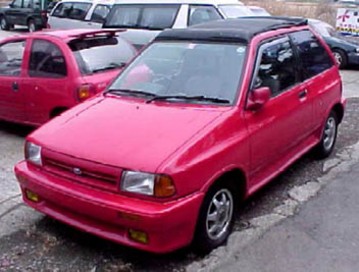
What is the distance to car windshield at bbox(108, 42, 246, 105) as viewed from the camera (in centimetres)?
→ 409

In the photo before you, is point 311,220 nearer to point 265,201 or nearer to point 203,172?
point 265,201

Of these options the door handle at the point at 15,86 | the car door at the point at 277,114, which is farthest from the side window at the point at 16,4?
the car door at the point at 277,114

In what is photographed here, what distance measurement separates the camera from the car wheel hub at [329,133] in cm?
571

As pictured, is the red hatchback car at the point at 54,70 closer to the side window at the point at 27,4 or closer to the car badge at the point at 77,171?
the car badge at the point at 77,171

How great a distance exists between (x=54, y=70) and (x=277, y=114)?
3099 mm

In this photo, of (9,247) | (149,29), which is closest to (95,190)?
(9,247)

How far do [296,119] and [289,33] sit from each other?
0.89 metres

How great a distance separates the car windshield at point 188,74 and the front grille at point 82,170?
974mm

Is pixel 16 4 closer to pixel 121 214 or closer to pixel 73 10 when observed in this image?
pixel 73 10

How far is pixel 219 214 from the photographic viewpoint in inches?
149

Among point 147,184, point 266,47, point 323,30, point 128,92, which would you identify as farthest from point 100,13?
point 147,184

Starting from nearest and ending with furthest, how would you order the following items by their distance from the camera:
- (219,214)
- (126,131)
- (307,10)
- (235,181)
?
(126,131)
(219,214)
(235,181)
(307,10)

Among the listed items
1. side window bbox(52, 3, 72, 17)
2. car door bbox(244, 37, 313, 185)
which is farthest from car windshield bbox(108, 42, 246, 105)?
side window bbox(52, 3, 72, 17)

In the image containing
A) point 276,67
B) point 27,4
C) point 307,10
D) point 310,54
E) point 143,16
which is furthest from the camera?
point 307,10
